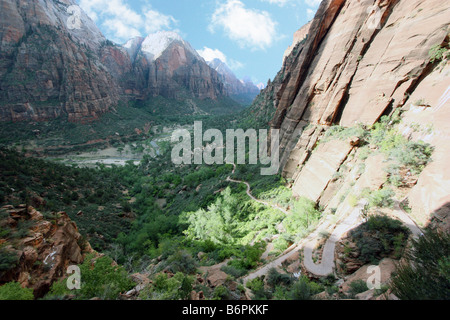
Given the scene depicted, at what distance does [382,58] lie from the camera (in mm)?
14695

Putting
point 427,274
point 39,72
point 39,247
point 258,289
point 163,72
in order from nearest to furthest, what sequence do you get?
point 427,274
point 258,289
point 39,247
point 39,72
point 163,72

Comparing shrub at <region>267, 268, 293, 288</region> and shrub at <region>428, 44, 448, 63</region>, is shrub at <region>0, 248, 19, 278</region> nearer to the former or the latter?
shrub at <region>267, 268, 293, 288</region>

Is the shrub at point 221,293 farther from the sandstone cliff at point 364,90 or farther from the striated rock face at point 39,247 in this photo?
the sandstone cliff at point 364,90

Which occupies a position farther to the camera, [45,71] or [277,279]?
[45,71]

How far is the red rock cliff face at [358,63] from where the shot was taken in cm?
1278

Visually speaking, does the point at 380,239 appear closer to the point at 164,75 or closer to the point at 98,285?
the point at 98,285

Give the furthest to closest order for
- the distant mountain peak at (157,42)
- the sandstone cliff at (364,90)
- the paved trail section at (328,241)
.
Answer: the distant mountain peak at (157,42) → the sandstone cliff at (364,90) → the paved trail section at (328,241)

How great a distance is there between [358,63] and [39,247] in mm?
25225

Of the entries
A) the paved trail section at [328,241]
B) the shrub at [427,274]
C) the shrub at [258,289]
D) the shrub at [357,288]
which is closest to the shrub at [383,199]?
the paved trail section at [328,241]

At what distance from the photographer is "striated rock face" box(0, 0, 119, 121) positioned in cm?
6312

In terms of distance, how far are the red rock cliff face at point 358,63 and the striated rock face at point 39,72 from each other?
265 feet

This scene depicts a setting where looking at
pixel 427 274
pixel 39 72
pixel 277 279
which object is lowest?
pixel 277 279

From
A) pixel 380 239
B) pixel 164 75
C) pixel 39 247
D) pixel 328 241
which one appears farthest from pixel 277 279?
pixel 164 75

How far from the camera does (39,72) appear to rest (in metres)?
68.3
